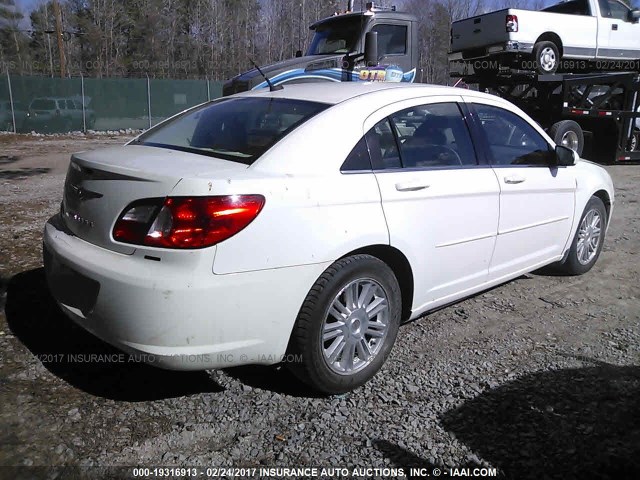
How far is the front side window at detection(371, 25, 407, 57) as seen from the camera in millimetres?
9072

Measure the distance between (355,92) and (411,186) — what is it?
68cm

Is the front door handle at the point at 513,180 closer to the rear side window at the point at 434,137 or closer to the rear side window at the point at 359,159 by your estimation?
the rear side window at the point at 434,137

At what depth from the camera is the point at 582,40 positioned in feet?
40.4

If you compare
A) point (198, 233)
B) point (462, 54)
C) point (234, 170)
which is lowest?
point (198, 233)

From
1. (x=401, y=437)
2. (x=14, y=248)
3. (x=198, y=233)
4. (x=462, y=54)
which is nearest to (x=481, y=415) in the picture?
(x=401, y=437)

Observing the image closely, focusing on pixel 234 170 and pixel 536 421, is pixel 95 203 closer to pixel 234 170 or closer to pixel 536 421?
pixel 234 170

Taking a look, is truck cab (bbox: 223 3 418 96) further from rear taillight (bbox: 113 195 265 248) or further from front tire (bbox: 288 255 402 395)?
rear taillight (bbox: 113 195 265 248)

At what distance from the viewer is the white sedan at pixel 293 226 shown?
2418 mm

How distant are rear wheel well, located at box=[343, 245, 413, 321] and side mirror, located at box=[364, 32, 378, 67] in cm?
585

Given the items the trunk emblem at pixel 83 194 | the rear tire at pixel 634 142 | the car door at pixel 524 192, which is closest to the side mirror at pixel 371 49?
the car door at pixel 524 192

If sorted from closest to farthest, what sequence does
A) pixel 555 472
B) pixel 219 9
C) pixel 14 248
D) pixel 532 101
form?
pixel 555 472, pixel 14 248, pixel 532 101, pixel 219 9

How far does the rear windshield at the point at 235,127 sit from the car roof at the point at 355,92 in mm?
96

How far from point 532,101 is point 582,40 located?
77.1 inches

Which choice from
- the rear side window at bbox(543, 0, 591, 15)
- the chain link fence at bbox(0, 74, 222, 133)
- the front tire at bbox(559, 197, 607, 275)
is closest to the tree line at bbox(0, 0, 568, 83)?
the chain link fence at bbox(0, 74, 222, 133)
